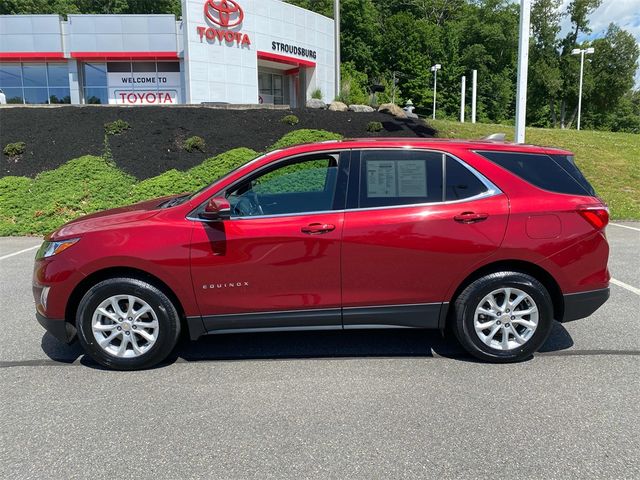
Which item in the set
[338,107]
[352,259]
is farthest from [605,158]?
[352,259]

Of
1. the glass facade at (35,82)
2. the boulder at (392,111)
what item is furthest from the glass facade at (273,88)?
the boulder at (392,111)

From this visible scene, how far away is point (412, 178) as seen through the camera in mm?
4117

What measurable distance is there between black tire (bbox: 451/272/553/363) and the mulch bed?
449 inches

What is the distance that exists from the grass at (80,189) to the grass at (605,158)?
350 inches

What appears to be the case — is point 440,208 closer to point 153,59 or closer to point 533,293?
point 533,293

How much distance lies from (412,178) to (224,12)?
24109mm

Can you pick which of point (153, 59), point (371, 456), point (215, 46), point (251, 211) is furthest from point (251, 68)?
point (371, 456)

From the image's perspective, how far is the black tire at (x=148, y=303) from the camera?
3.97 m

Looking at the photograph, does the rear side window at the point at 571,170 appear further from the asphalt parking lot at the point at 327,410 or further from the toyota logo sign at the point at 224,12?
the toyota logo sign at the point at 224,12

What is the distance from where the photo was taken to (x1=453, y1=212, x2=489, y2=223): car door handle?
399 cm

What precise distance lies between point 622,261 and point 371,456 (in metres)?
6.38

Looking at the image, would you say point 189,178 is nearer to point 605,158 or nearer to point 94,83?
point 605,158

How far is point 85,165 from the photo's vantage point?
13.8 meters

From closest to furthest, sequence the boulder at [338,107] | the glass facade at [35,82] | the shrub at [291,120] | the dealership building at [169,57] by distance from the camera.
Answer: the shrub at [291,120], the boulder at [338,107], the dealership building at [169,57], the glass facade at [35,82]
